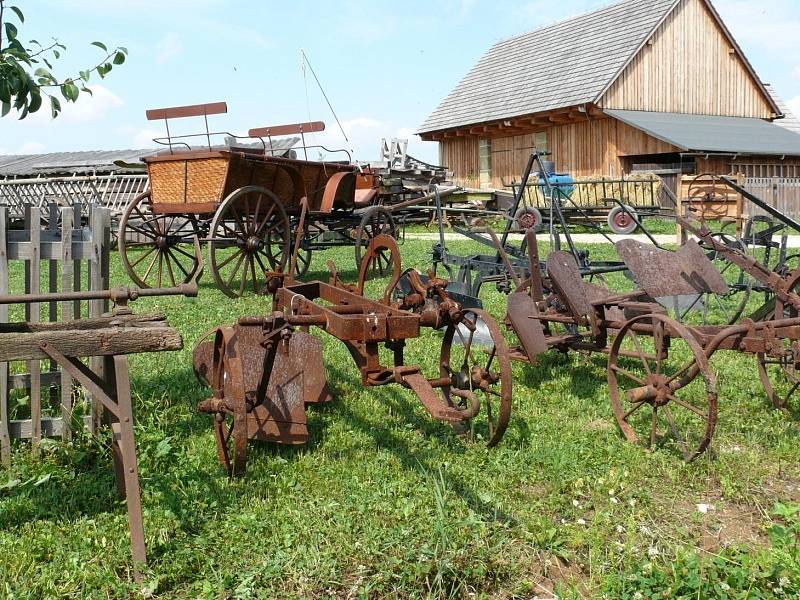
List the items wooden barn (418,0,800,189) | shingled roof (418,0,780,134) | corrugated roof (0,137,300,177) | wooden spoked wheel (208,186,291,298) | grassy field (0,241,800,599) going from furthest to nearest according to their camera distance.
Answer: shingled roof (418,0,780,134) → wooden barn (418,0,800,189) → corrugated roof (0,137,300,177) → wooden spoked wheel (208,186,291,298) → grassy field (0,241,800,599)

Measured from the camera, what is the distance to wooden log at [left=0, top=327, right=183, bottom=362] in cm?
266

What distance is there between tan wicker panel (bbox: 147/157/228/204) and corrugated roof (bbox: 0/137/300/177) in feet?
39.1

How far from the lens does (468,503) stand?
321 cm

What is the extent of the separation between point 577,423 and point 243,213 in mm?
5293

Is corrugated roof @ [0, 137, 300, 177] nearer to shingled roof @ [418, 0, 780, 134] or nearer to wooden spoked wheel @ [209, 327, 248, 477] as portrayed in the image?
shingled roof @ [418, 0, 780, 134]

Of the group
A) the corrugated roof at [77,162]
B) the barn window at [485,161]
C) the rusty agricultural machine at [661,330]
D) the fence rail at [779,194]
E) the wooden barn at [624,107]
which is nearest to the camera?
the rusty agricultural machine at [661,330]

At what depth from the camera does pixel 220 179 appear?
26.1 feet

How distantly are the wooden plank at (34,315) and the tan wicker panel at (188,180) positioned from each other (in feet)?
13.9

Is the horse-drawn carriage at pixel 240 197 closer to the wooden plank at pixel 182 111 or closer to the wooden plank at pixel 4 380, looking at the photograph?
the wooden plank at pixel 182 111

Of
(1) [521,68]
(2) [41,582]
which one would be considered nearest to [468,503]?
(2) [41,582]

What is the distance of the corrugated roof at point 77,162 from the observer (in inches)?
839

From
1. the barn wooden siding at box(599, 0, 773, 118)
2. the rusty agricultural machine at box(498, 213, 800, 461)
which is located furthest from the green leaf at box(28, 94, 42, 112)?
the barn wooden siding at box(599, 0, 773, 118)

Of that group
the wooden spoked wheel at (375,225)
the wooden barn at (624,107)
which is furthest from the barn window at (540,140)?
the wooden spoked wheel at (375,225)

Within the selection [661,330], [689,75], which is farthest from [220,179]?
[689,75]
